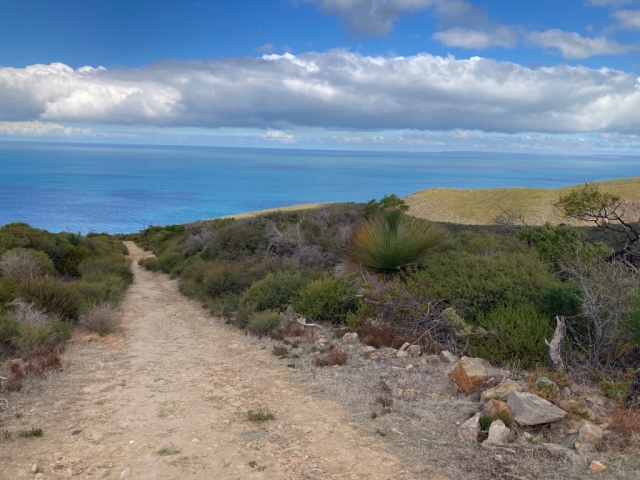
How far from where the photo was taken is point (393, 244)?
1066 centimetres

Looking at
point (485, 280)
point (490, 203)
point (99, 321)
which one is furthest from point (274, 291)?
point (490, 203)

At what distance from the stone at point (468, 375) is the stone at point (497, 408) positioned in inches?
29.0

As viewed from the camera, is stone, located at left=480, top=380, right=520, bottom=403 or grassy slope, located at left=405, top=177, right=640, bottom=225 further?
grassy slope, located at left=405, top=177, right=640, bottom=225

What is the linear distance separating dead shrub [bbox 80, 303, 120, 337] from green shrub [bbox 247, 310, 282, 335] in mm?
2796

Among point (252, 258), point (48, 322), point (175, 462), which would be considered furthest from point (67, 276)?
point (175, 462)

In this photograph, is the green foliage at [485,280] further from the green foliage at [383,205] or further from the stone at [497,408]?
the green foliage at [383,205]

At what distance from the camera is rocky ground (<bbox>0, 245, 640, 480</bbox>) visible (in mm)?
4492

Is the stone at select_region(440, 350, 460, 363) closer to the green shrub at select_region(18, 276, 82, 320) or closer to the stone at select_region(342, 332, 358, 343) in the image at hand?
the stone at select_region(342, 332, 358, 343)

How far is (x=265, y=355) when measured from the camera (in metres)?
8.55

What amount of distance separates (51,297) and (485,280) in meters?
8.75

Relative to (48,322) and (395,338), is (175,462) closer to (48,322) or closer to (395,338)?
(395,338)

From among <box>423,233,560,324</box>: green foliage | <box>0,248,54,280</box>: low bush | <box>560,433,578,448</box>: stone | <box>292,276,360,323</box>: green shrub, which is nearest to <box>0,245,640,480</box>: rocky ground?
<box>560,433,578,448</box>: stone

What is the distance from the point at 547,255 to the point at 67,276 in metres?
14.3

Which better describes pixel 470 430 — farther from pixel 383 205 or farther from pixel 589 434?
pixel 383 205
